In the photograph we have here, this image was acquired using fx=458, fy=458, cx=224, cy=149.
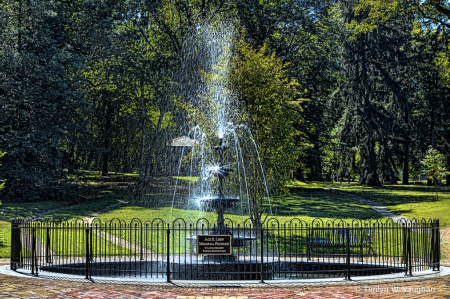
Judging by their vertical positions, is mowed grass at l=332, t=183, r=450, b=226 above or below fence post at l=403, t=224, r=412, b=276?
below

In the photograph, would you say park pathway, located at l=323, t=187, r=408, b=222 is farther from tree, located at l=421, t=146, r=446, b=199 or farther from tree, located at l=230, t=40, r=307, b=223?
tree, located at l=230, t=40, r=307, b=223

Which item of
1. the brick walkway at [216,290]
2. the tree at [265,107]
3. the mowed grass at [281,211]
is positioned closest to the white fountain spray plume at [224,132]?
the tree at [265,107]

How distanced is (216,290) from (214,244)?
1389 millimetres

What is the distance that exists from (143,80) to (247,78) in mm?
17819

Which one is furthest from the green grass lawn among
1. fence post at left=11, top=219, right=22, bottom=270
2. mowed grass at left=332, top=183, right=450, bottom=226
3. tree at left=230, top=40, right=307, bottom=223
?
fence post at left=11, top=219, right=22, bottom=270

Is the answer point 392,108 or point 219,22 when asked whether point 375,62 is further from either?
point 219,22

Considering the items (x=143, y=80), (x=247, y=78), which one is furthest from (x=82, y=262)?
(x=143, y=80)

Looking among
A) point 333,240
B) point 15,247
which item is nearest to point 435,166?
point 333,240

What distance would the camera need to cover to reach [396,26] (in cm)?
4562

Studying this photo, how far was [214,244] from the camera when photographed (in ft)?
37.3

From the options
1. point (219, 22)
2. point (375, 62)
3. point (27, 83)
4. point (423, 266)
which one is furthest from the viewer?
point (375, 62)

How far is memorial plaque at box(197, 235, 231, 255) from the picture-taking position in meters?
11.3

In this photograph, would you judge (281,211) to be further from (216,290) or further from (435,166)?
(216,290)

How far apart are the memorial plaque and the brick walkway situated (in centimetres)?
105
